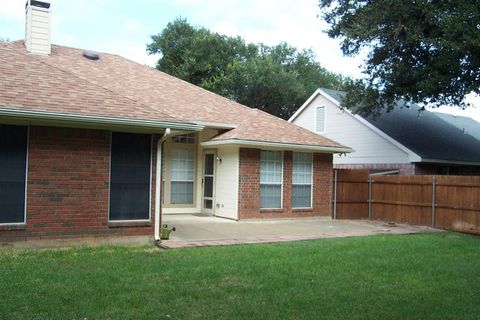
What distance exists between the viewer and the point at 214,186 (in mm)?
16859

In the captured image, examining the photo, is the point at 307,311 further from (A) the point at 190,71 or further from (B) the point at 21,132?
(A) the point at 190,71

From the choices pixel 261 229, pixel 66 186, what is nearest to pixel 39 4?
pixel 66 186

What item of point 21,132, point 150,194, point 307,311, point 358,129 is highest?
point 358,129

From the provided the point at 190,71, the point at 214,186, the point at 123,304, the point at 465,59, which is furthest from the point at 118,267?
the point at 190,71

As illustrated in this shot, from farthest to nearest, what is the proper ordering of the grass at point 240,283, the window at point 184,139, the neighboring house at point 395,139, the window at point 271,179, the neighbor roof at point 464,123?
1. the neighbor roof at point 464,123
2. the neighboring house at point 395,139
3. the window at point 184,139
4. the window at point 271,179
5. the grass at point 240,283

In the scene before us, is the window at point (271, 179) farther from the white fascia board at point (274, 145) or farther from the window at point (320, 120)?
the window at point (320, 120)

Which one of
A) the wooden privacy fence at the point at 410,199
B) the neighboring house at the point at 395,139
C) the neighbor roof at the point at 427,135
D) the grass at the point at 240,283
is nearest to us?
the grass at the point at 240,283

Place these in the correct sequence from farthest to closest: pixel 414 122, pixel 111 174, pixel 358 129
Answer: pixel 414 122
pixel 358 129
pixel 111 174

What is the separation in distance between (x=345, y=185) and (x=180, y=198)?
19.5 ft

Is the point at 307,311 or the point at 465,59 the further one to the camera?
the point at 465,59

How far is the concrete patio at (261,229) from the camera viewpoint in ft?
38.5

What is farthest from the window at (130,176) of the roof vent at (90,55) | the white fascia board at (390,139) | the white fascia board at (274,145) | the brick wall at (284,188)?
the white fascia board at (390,139)

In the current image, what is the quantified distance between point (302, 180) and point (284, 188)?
871mm

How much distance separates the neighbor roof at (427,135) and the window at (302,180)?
477 cm
